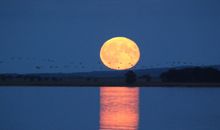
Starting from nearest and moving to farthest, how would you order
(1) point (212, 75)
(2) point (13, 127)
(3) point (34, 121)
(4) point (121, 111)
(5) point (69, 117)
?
(2) point (13, 127) < (3) point (34, 121) < (5) point (69, 117) < (4) point (121, 111) < (1) point (212, 75)

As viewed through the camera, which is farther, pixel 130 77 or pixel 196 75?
pixel 130 77

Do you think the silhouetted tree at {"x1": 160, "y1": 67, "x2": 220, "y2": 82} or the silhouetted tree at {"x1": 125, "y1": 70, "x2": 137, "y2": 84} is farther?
the silhouetted tree at {"x1": 125, "y1": 70, "x2": 137, "y2": 84}

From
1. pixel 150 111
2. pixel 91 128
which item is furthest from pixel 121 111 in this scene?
pixel 91 128

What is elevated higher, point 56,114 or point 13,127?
point 56,114

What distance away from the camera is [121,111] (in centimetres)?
3034

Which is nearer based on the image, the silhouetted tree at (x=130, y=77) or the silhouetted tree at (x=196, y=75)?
the silhouetted tree at (x=196, y=75)

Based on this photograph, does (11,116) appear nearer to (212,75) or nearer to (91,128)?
(91,128)

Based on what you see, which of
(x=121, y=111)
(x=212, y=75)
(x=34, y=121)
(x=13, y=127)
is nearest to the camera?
(x=13, y=127)

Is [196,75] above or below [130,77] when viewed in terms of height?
below

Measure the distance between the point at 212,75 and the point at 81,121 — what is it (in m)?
67.3

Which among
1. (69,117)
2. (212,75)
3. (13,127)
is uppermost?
(212,75)

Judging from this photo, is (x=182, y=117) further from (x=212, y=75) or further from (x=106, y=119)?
(x=212, y=75)

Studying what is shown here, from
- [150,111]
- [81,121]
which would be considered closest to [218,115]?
[150,111]

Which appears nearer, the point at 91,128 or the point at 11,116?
the point at 91,128
